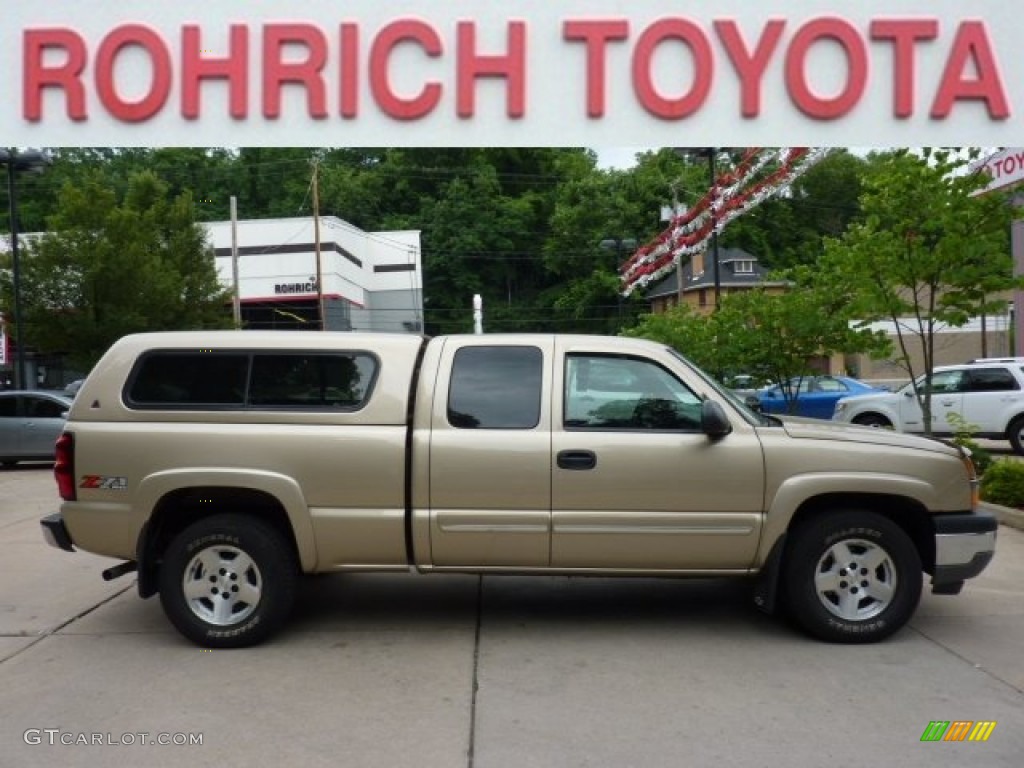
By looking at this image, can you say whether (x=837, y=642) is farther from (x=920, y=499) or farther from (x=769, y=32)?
(x=769, y=32)

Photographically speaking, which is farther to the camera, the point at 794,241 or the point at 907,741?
the point at 794,241

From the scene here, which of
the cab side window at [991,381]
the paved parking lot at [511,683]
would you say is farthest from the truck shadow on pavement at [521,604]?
the cab side window at [991,381]

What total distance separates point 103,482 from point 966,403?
1516 centimetres

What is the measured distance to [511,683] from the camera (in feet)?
15.4

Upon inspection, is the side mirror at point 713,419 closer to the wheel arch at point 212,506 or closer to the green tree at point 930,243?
the wheel arch at point 212,506

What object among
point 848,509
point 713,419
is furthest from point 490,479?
point 848,509

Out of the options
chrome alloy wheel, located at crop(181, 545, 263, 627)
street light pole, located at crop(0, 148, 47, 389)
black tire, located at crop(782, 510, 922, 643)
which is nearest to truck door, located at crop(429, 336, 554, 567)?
chrome alloy wheel, located at crop(181, 545, 263, 627)

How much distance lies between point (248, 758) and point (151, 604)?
296 centimetres

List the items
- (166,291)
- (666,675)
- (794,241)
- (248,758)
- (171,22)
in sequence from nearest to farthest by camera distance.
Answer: (171,22)
(248,758)
(666,675)
(166,291)
(794,241)

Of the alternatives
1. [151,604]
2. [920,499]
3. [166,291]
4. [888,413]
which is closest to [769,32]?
[920,499]

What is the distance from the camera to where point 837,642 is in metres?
5.30

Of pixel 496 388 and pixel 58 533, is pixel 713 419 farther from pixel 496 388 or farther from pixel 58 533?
pixel 58 533

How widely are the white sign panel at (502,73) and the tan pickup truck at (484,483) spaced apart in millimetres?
1966

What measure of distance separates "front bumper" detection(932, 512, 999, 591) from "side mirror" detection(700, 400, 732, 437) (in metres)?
1.44
